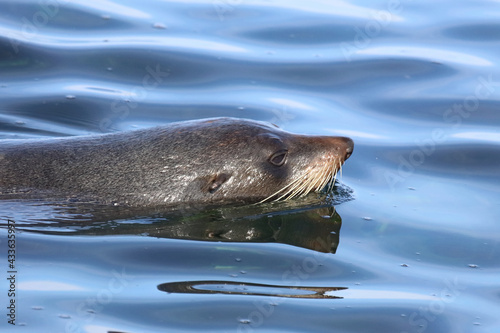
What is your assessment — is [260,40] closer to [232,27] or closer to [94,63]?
[232,27]

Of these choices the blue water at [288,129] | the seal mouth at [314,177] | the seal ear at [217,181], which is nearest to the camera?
the blue water at [288,129]

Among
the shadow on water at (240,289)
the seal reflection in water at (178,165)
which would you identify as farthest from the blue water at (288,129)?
the seal reflection in water at (178,165)

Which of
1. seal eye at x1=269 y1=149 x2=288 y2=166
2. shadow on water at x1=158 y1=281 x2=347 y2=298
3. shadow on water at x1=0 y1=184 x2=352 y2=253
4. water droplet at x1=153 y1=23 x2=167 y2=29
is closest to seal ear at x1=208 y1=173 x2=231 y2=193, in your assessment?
shadow on water at x1=0 y1=184 x2=352 y2=253

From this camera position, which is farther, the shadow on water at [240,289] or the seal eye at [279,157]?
the seal eye at [279,157]

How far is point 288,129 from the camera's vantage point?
1130 cm

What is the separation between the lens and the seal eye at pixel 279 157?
9133 millimetres

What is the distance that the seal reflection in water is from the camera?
28.5ft

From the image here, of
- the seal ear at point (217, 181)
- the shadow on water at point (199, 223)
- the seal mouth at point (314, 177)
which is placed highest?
the seal mouth at point (314, 177)

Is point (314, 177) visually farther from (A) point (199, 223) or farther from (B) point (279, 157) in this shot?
(A) point (199, 223)

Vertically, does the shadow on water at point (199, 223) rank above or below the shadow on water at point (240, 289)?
above

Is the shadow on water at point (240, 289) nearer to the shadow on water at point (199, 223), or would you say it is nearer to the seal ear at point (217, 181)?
the shadow on water at point (199, 223)

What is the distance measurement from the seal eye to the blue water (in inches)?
18.1

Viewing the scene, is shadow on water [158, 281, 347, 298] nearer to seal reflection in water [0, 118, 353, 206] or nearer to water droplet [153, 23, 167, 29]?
seal reflection in water [0, 118, 353, 206]

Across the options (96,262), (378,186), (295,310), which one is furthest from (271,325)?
(378,186)
